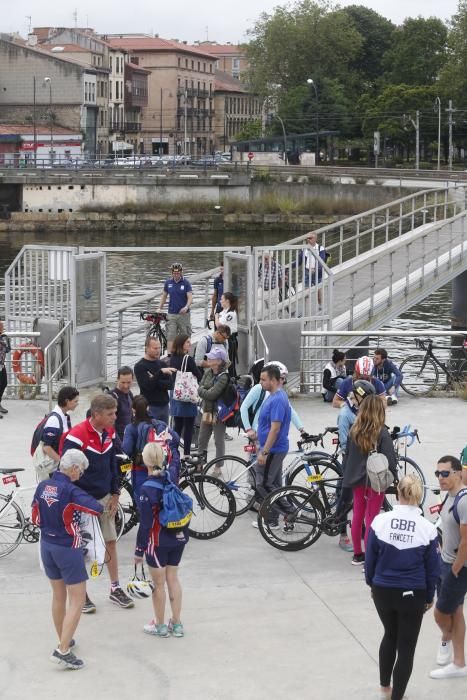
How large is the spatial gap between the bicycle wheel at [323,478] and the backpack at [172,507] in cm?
228

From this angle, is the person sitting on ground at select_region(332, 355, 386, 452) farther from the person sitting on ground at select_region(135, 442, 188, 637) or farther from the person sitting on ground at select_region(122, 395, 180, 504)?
the person sitting on ground at select_region(135, 442, 188, 637)

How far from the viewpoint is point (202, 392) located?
11.8 m

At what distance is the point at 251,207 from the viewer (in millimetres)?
88750

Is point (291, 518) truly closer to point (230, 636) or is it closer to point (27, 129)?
point (230, 636)

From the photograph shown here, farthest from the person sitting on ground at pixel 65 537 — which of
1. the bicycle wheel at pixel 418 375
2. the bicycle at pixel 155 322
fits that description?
the bicycle at pixel 155 322

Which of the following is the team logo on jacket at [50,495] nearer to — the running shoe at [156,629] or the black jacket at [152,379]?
the running shoe at [156,629]

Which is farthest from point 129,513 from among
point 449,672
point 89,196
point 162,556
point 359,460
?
point 89,196

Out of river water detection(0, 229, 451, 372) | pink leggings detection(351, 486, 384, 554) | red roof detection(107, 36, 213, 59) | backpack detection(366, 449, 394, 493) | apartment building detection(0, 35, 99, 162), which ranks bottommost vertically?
river water detection(0, 229, 451, 372)

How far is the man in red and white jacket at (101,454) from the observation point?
27.5 feet

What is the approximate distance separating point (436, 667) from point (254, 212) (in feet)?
266

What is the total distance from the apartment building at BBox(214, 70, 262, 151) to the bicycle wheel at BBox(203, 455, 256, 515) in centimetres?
15011

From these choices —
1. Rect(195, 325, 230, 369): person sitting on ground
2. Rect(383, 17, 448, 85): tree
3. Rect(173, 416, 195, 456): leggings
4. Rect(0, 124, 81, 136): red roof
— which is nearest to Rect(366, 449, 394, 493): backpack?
Rect(173, 416, 195, 456): leggings

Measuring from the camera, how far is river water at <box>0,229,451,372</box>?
38.8m

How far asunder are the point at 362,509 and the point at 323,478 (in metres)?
0.67
